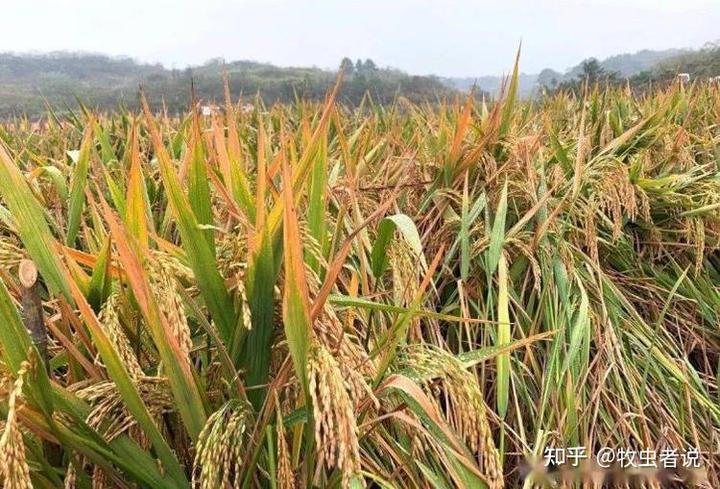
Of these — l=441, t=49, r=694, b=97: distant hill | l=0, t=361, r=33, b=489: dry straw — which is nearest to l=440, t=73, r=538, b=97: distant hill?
l=441, t=49, r=694, b=97: distant hill

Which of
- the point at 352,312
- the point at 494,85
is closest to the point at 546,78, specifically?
the point at 494,85

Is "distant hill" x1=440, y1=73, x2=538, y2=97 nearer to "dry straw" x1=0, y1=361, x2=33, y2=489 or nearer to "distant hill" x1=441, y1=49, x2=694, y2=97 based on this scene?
"distant hill" x1=441, y1=49, x2=694, y2=97

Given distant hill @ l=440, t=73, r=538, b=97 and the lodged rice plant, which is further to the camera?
distant hill @ l=440, t=73, r=538, b=97

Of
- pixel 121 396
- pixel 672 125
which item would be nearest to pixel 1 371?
pixel 121 396

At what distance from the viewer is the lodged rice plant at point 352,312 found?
723 millimetres

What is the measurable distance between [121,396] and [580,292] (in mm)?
1286

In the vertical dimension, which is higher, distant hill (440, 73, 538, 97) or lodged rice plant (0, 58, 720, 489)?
distant hill (440, 73, 538, 97)

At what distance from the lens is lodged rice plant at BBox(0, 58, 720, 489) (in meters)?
0.72

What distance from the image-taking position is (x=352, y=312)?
1.03 meters

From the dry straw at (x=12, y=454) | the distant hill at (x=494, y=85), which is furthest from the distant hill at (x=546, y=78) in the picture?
the dry straw at (x=12, y=454)

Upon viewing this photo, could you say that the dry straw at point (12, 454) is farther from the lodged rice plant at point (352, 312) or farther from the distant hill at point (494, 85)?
the distant hill at point (494, 85)

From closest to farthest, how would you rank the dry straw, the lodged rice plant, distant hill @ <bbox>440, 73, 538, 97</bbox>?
1. the dry straw
2. the lodged rice plant
3. distant hill @ <bbox>440, 73, 538, 97</bbox>

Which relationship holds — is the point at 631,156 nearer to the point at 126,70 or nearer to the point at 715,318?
the point at 715,318

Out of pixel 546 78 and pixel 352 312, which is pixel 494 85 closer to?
pixel 352 312
